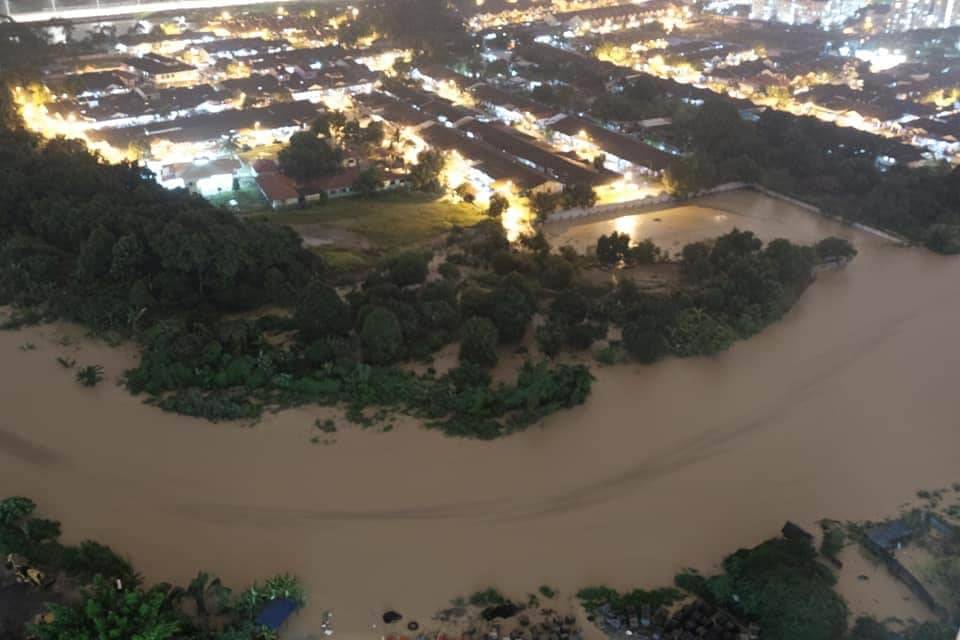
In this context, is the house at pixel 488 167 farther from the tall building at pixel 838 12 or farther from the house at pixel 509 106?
the tall building at pixel 838 12

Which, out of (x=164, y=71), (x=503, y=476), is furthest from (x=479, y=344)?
(x=164, y=71)

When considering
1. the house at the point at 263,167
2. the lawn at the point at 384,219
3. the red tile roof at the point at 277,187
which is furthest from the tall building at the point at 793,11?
the red tile roof at the point at 277,187

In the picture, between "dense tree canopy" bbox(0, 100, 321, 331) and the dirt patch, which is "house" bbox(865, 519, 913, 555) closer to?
"dense tree canopy" bbox(0, 100, 321, 331)

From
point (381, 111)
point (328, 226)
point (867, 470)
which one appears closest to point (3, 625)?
point (867, 470)

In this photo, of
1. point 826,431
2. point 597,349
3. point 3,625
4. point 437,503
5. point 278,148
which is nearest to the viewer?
point 3,625

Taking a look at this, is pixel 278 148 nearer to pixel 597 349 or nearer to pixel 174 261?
pixel 174 261

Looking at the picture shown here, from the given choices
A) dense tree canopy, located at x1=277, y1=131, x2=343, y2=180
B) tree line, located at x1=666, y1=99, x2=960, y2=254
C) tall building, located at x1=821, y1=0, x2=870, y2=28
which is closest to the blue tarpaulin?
dense tree canopy, located at x1=277, y1=131, x2=343, y2=180
